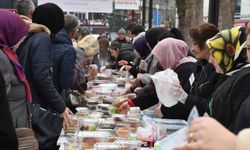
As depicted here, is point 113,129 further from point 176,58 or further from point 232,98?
point 232,98

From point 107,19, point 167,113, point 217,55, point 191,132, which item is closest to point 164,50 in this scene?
point 167,113

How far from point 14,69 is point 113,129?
2.89ft

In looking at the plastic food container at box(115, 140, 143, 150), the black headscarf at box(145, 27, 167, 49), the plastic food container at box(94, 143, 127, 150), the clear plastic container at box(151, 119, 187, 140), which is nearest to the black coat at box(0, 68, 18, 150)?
the plastic food container at box(94, 143, 127, 150)

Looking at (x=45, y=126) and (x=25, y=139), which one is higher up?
(x=25, y=139)

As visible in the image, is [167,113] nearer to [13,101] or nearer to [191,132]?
[13,101]

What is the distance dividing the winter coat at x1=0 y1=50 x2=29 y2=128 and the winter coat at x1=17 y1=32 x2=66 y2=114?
1.47ft

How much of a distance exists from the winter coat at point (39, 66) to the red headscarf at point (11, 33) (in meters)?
0.40

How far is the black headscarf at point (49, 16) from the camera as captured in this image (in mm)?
3682

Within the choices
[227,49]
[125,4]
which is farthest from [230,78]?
[125,4]

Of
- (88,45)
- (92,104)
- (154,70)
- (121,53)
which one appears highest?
(88,45)

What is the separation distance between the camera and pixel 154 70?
4391 mm

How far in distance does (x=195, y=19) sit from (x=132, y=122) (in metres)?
4.13

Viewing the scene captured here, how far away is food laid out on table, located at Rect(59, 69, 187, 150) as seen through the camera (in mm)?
2699

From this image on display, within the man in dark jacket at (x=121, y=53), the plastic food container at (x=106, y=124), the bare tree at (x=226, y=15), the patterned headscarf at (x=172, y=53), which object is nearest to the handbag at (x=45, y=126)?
the plastic food container at (x=106, y=124)
